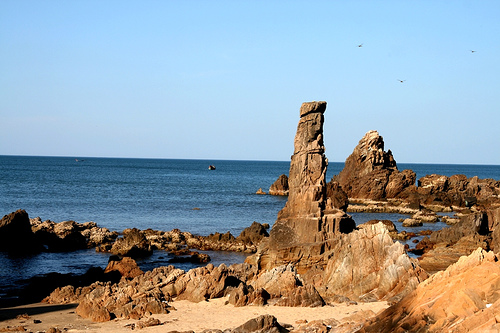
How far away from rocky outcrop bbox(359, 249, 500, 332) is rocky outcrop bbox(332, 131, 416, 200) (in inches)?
2480

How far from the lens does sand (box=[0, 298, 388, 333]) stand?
18750mm

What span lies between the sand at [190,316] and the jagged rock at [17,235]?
1928 cm

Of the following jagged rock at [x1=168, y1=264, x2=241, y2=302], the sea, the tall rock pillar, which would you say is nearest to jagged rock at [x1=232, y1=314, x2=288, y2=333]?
jagged rock at [x1=168, y1=264, x2=241, y2=302]

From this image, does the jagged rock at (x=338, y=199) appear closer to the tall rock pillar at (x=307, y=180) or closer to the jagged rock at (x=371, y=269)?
the tall rock pillar at (x=307, y=180)

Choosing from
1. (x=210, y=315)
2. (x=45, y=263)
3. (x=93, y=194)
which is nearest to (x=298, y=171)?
(x=210, y=315)

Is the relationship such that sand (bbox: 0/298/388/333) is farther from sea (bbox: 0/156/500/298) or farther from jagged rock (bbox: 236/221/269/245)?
jagged rock (bbox: 236/221/269/245)

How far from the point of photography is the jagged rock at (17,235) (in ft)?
133

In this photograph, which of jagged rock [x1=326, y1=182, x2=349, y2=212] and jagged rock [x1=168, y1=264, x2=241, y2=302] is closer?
jagged rock [x1=168, y1=264, x2=241, y2=302]

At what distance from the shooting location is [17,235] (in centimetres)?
4106

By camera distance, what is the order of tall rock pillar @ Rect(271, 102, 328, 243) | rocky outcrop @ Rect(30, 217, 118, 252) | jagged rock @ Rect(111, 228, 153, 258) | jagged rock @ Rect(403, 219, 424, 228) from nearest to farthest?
1. tall rock pillar @ Rect(271, 102, 328, 243)
2. jagged rock @ Rect(111, 228, 153, 258)
3. rocky outcrop @ Rect(30, 217, 118, 252)
4. jagged rock @ Rect(403, 219, 424, 228)

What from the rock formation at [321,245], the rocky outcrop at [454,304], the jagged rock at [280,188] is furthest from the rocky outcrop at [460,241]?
the jagged rock at [280,188]

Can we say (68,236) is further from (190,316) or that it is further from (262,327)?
(262,327)

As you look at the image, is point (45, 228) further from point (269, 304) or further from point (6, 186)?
point (6, 186)

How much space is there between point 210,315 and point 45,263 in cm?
1933
